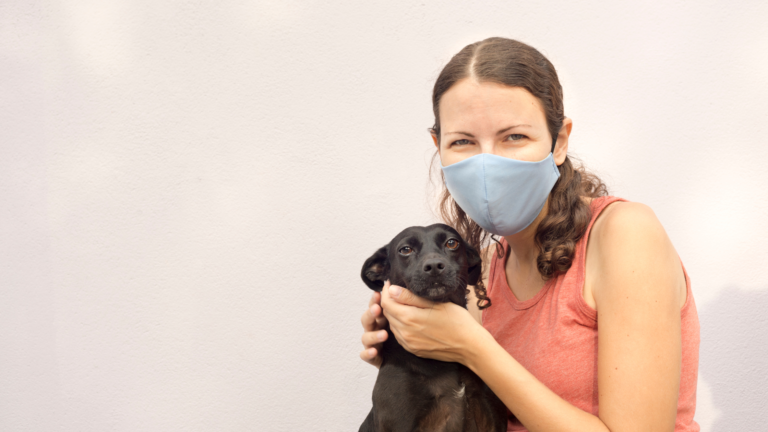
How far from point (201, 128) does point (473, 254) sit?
1.64 metres

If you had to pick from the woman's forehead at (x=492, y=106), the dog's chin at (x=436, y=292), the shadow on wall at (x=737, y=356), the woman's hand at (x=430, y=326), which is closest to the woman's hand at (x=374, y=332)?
the woman's hand at (x=430, y=326)

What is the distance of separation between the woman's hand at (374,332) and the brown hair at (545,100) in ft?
2.18

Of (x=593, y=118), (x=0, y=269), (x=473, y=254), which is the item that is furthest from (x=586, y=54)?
(x=0, y=269)

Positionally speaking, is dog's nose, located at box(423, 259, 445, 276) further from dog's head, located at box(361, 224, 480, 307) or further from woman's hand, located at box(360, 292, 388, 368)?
woman's hand, located at box(360, 292, 388, 368)

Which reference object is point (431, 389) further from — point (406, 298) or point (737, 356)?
point (737, 356)

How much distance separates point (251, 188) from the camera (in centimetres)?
279

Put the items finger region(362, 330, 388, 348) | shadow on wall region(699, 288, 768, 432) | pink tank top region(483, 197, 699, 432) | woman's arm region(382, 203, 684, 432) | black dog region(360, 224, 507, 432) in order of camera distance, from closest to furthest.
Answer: woman's arm region(382, 203, 684, 432)
pink tank top region(483, 197, 699, 432)
black dog region(360, 224, 507, 432)
finger region(362, 330, 388, 348)
shadow on wall region(699, 288, 768, 432)

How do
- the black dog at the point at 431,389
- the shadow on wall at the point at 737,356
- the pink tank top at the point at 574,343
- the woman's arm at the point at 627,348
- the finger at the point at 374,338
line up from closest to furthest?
the woman's arm at the point at 627,348, the pink tank top at the point at 574,343, the black dog at the point at 431,389, the finger at the point at 374,338, the shadow on wall at the point at 737,356

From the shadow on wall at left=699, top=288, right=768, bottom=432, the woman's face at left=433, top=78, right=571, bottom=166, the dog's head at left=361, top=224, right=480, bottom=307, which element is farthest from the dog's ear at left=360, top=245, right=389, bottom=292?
the shadow on wall at left=699, top=288, right=768, bottom=432

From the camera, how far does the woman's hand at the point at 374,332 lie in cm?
200

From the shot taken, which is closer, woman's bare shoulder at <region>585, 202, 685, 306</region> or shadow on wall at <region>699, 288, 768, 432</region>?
woman's bare shoulder at <region>585, 202, 685, 306</region>

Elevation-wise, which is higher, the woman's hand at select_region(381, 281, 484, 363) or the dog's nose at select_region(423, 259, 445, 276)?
the dog's nose at select_region(423, 259, 445, 276)

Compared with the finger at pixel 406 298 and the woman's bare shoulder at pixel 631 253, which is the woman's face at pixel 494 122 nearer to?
the woman's bare shoulder at pixel 631 253

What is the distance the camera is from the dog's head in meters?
1.85
